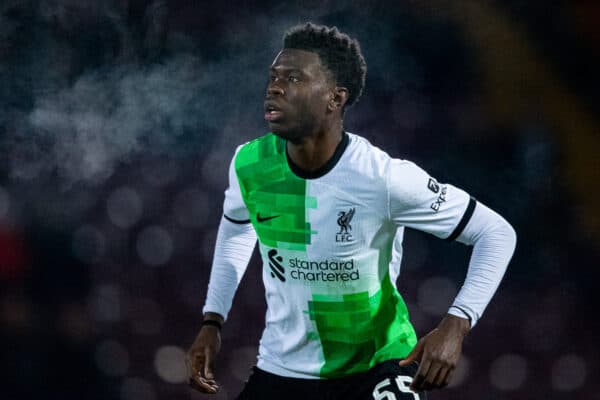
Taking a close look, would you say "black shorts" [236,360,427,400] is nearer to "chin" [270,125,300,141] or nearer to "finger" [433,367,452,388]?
"finger" [433,367,452,388]

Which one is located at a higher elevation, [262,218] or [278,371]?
[262,218]

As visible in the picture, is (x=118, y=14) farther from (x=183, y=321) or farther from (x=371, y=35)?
(x=183, y=321)

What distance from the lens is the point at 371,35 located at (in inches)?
200

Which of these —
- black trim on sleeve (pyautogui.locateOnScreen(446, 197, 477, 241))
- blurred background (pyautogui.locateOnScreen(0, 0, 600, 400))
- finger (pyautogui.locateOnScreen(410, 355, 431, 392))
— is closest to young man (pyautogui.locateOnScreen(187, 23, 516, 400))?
black trim on sleeve (pyautogui.locateOnScreen(446, 197, 477, 241))

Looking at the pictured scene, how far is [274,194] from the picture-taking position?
3.05m

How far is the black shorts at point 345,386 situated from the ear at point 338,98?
84cm

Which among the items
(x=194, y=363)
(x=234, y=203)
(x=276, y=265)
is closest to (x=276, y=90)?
(x=234, y=203)

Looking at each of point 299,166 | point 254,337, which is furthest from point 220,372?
point 299,166

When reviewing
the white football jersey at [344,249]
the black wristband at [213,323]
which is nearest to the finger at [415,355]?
the white football jersey at [344,249]

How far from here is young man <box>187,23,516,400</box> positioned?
2893mm

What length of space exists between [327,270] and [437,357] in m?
0.48

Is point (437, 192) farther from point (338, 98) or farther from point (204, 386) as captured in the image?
point (204, 386)

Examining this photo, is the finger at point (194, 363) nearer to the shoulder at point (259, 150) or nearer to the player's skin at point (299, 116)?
the player's skin at point (299, 116)

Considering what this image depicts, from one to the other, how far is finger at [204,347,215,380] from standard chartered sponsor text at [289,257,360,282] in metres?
0.42
